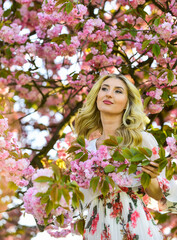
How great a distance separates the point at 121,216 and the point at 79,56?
2318 mm

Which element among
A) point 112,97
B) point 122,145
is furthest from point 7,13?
point 122,145

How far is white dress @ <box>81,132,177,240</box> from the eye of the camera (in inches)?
103

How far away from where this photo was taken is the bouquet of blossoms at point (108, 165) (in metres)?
2.30

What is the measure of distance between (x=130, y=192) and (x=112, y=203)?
0.15 m

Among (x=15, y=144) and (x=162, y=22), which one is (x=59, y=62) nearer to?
(x=162, y=22)

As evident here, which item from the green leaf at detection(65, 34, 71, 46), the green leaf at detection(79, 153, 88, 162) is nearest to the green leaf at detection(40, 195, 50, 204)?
the green leaf at detection(79, 153, 88, 162)

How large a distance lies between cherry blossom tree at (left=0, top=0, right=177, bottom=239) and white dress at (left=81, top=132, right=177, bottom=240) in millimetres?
515

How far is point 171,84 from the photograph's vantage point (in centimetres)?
387

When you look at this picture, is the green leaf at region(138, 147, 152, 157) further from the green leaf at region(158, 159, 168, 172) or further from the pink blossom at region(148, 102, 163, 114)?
the pink blossom at region(148, 102, 163, 114)

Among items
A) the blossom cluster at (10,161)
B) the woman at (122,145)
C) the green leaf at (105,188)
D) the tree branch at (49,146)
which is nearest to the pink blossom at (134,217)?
the woman at (122,145)

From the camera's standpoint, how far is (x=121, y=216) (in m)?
→ 2.68

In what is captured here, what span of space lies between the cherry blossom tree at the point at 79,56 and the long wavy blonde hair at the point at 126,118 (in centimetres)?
41

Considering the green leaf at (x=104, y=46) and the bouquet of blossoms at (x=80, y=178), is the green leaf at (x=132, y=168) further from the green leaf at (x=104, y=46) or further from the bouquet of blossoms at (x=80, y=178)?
the green leaf at (x=104, y=46)

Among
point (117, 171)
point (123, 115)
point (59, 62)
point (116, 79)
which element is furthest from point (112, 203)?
point (59, 62)
